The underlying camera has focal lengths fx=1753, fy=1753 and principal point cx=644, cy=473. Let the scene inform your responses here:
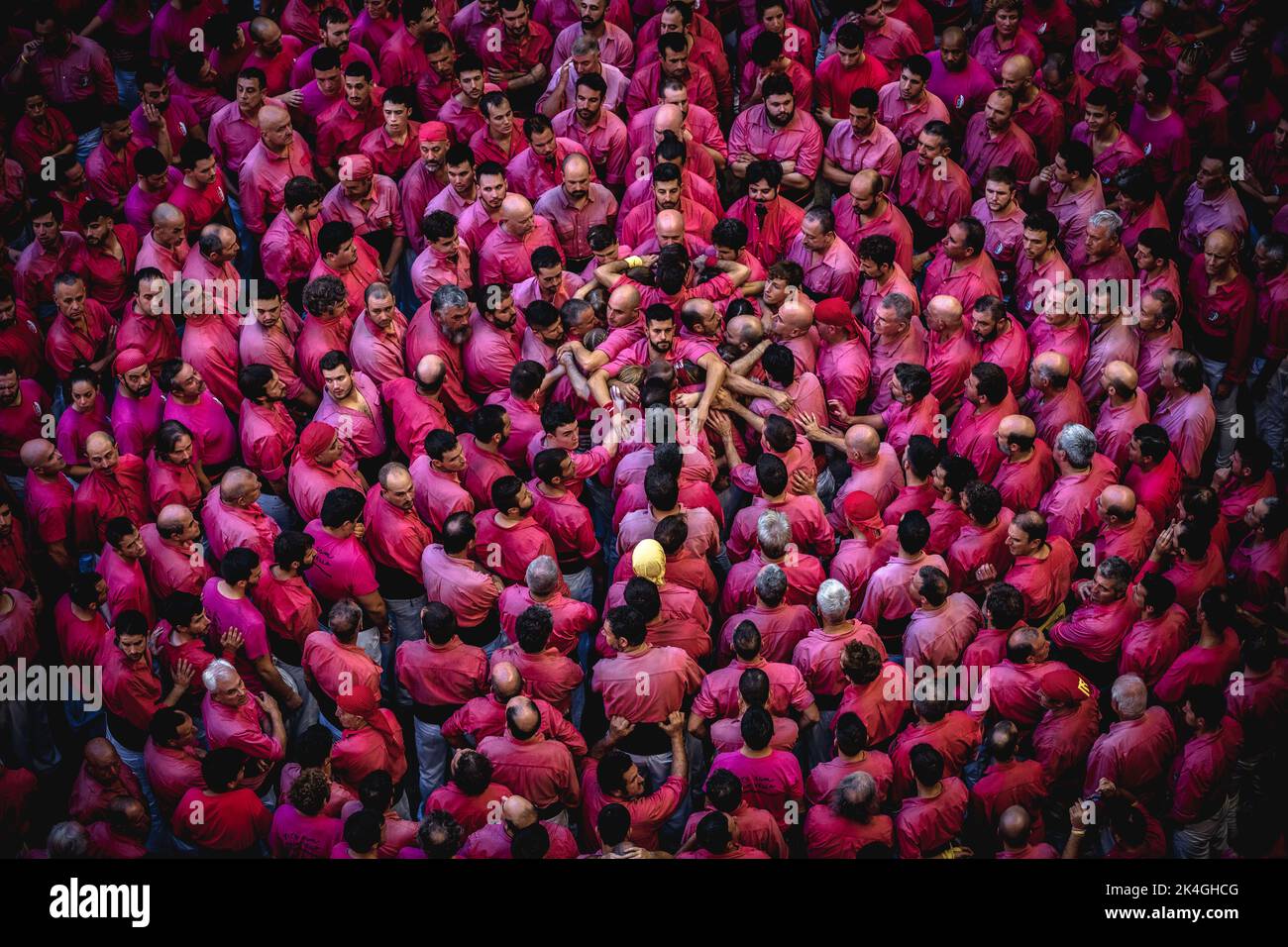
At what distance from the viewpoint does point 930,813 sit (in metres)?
9.84

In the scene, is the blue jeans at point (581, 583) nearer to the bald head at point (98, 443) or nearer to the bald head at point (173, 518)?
the bald head at point (173, 518)

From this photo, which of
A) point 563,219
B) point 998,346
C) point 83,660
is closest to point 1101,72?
point 998,346

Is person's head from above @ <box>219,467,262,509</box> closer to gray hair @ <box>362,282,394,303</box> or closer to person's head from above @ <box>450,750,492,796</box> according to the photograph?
gray hair @ <box>362,282,394,303</box>

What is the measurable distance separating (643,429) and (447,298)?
5.59ft

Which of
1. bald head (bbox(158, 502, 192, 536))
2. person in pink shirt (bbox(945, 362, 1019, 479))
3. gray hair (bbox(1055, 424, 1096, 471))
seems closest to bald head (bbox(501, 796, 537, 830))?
bald head (bbox(158, 502, 192, 536))

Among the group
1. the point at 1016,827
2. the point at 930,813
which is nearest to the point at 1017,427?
the point at 930,813

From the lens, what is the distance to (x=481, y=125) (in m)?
13.9

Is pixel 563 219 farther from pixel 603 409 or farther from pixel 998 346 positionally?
pixel 998 346

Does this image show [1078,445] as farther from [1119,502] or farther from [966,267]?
[966,267]

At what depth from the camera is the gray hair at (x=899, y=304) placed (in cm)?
1212

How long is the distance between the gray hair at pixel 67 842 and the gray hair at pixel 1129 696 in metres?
5.85

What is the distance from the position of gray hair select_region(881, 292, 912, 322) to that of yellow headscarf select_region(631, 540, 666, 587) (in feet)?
8.85

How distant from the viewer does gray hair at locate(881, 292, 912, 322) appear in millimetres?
12125

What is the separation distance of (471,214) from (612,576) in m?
3.22
